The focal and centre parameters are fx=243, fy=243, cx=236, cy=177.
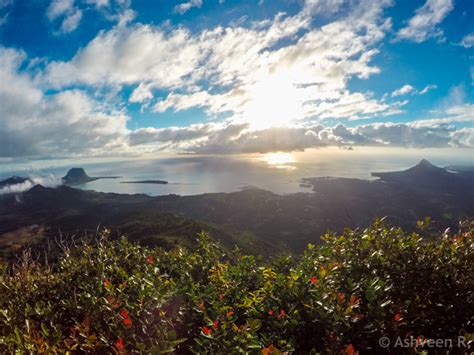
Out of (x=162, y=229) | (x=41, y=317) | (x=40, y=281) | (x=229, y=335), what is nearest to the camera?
(x=229, y=335)

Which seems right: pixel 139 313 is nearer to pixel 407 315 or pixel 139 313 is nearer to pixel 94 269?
pixel 94 269

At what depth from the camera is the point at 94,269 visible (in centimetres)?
707

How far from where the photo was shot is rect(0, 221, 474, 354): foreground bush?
140 inches

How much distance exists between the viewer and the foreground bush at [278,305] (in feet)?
11.7

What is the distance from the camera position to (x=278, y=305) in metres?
4.46

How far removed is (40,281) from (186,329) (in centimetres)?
524

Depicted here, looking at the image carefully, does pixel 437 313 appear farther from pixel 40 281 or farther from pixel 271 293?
pixel 40 281

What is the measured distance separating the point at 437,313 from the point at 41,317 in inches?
307

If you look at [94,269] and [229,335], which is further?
[94,269]

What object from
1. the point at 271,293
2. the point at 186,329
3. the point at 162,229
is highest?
the point at 271,293

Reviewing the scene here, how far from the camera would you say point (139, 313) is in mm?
4289

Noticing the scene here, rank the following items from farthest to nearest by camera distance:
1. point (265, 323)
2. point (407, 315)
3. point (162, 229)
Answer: point (162, 229), point (265, 323), point (407, 315)

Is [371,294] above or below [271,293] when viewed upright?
above

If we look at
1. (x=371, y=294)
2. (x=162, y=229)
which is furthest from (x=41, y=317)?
(x=162, y=229)
